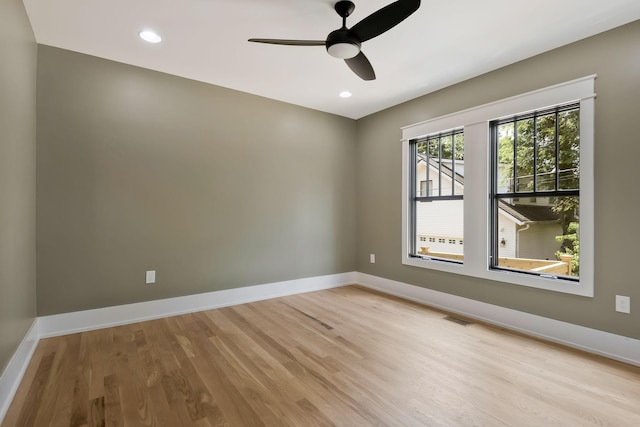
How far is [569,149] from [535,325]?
169 cm

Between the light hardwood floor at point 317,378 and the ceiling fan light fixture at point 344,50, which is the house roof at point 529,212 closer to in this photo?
the light hardwood floor at point 317,378

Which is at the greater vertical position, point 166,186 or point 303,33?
point 303,33

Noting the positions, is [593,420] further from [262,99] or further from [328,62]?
[262,99]

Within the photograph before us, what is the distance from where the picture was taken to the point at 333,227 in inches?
185

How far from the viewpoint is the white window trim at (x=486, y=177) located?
2527 millimetres

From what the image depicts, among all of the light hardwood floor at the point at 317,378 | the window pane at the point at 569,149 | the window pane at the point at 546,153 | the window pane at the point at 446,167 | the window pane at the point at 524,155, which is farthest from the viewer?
the window pane at the point at 446,167

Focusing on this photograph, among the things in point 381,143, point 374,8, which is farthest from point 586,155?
point 381,143

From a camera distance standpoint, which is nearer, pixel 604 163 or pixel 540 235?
pixel 604 163

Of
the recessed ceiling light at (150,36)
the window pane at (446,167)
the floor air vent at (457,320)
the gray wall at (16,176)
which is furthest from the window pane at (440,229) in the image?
the gray wall at (16,176)

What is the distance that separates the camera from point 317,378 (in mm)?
2076

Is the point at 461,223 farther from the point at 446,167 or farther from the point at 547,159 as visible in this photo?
the point at 547,159

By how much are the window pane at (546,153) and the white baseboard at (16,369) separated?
439cm

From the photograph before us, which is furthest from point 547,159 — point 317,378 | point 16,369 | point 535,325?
point 16,369

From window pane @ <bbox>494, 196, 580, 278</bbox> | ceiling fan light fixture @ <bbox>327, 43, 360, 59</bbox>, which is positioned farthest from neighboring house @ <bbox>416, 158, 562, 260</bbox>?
ceiling fan light fixture @ <bbox>327, 43, 360, 59</bbox>
